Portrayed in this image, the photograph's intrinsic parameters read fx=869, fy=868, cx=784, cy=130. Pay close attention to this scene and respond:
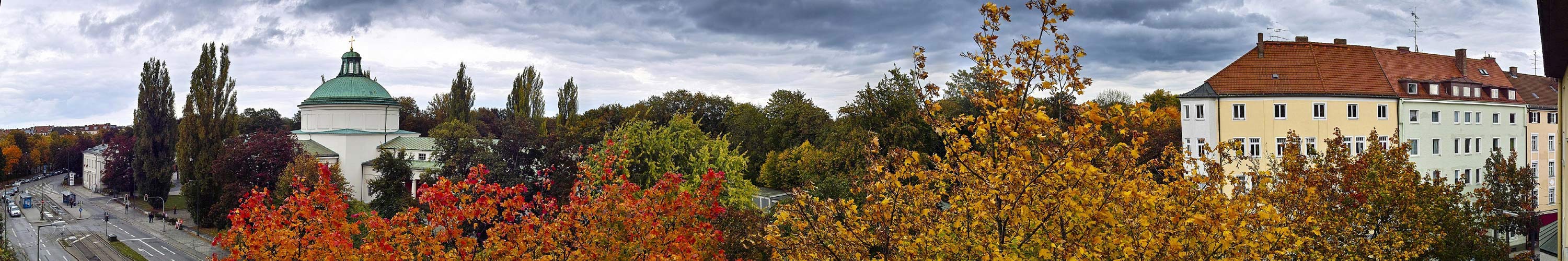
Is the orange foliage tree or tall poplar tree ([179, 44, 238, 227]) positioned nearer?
the orange foliage tree

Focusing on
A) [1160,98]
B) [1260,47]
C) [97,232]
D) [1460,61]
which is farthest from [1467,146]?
[97,232]

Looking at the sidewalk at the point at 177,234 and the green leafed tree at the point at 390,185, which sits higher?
the green leafed tree at the point at 390,185

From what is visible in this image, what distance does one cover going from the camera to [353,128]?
56.2m

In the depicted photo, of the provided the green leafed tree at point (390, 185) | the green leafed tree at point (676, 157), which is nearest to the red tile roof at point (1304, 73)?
the green leafed tree at point (676, 157)

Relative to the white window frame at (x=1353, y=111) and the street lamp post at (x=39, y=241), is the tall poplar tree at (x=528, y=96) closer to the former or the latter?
the street lamp post at (x=39, y=241)

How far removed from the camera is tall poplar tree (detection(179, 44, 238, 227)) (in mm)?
51188

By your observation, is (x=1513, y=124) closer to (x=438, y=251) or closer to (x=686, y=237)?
(x=686, y=237)

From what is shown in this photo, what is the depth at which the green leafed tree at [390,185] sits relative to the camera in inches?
1400

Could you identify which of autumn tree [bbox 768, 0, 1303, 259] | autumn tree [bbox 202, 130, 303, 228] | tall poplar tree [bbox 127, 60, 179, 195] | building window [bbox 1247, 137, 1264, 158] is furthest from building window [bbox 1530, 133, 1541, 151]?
tall poplar tree [bbox 127, 60, 179, 195]

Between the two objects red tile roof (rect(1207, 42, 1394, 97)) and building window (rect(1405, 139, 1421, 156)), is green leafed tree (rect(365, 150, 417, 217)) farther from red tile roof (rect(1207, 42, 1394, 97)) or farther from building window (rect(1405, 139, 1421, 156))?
building window (rect(1405, 139, 1421, 156))

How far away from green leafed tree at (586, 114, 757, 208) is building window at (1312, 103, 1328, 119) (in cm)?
2292

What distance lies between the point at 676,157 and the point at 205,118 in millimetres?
41425

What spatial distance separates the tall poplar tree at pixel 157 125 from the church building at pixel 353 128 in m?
10.6

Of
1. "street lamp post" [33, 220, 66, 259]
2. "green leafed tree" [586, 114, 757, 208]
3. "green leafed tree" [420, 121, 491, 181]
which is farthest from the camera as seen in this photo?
"street lamp post" [33, 220, 66, 259]
